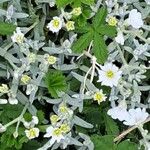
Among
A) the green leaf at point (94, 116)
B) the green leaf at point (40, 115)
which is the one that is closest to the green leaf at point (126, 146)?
the green leaf at point (94, 116)

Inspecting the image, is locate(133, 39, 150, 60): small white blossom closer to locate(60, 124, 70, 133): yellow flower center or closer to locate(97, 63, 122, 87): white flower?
locate(97, 63, 122, 87): white flower

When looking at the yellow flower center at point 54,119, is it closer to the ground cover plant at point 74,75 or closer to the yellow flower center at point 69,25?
the ground cover plant at point 74,75

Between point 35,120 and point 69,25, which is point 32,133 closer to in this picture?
point 35,120

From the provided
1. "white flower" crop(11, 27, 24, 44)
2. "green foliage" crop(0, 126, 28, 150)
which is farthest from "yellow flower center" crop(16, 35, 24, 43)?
"green foliage" crop(0, 126, 28, 150)

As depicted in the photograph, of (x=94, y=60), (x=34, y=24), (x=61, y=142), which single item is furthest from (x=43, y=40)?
(x=61, y=142)

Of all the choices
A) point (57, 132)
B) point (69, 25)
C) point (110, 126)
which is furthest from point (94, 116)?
point (69, 25)

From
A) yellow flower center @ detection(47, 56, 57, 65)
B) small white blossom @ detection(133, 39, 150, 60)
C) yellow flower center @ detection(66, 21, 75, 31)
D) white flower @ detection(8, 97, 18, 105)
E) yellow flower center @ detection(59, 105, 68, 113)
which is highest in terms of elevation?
yellow flower center @ detection(66, 21, 75, 31)

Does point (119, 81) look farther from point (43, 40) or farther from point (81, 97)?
point (43, 40)
